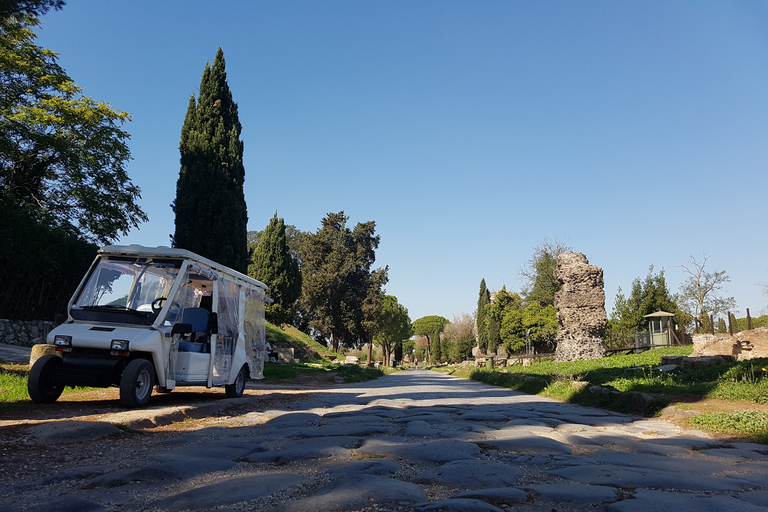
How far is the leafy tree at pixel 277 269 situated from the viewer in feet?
120

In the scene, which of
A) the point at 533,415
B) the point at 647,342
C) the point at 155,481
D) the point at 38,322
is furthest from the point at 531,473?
the point at 647,342

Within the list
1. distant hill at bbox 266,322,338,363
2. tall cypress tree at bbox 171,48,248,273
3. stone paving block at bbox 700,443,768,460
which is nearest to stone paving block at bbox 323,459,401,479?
stone paving block at bbox 700,443,768,460

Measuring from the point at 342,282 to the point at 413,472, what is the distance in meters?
37.7

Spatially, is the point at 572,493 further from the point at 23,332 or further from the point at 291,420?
the point at 23,332

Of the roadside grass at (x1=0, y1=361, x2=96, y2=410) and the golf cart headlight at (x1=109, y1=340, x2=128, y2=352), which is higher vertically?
the golf cart headlight at (x1=109, y1=340, x2=128, y2=352)

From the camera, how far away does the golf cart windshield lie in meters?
7.41

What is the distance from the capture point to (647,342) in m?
30.2

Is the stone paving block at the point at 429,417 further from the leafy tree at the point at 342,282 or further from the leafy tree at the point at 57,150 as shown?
the leafy tree at the point at 342,282

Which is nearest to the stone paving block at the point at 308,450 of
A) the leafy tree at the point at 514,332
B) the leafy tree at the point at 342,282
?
the leafy tree at the point at 342,282

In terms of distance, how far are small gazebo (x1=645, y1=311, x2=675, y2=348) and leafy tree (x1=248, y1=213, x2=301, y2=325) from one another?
22927 mm

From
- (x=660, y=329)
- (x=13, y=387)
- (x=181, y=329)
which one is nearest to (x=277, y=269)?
(x=660, y=329)

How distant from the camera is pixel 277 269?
36969mm

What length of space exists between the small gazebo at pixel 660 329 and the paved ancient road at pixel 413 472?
24.6m

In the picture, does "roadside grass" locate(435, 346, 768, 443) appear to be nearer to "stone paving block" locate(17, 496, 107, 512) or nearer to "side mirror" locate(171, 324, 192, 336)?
"stone paving block" locate(17, 496, 107, 512)
